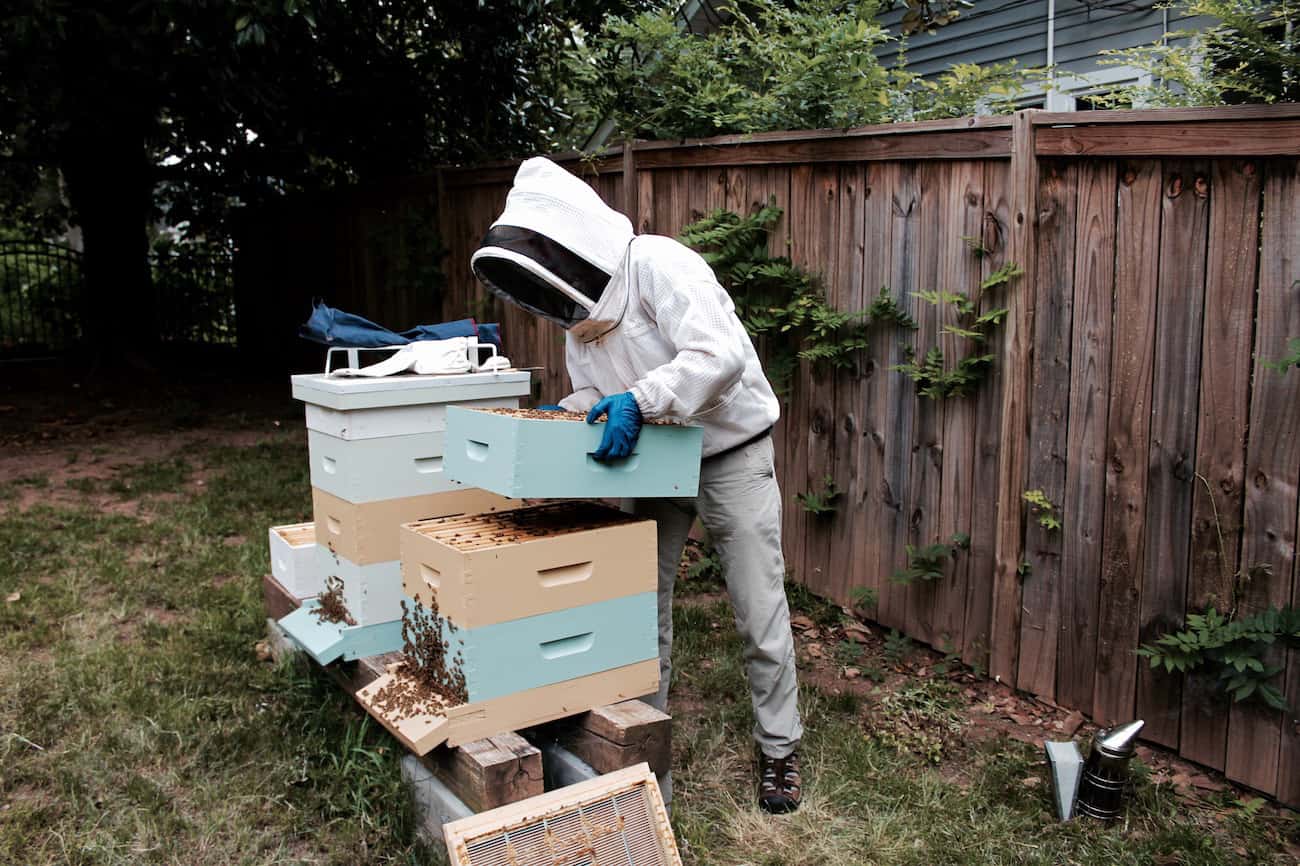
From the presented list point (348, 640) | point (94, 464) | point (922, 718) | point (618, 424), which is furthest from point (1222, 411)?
point (94, 464)

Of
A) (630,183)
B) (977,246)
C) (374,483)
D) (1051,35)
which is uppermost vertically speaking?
(1051,35)

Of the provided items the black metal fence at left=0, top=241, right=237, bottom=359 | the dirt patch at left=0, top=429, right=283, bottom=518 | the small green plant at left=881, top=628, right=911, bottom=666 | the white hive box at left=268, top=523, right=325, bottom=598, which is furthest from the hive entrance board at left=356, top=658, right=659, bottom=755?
the black metal fence at left=0, top=241, right=237, bottom=359

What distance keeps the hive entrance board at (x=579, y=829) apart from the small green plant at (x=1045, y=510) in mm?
1802

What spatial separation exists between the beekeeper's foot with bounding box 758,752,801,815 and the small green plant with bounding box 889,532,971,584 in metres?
1.15

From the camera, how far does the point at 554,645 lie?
9.68ft

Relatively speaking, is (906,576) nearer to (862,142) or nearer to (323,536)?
(862,142)

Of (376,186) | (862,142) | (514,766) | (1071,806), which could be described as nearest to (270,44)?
(376,186)

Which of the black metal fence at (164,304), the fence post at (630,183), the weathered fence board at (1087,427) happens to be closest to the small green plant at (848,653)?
the weathered fence board at (1087,427)

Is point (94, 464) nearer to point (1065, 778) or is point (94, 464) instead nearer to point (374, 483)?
point (374, 483)

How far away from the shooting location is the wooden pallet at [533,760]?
108 inches

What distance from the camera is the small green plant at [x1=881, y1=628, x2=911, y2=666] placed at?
173 inches

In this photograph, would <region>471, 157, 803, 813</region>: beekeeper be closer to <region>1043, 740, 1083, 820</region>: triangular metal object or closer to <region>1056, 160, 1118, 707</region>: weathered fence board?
<region>1043, 740, 1083, 820</region>: triangular metal object

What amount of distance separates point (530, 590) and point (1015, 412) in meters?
2.01

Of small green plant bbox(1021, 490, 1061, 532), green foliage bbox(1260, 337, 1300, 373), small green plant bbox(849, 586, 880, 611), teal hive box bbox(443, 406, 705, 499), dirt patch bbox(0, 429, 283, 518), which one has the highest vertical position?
green foliage bbox(1260, 337, 1300, 373)
